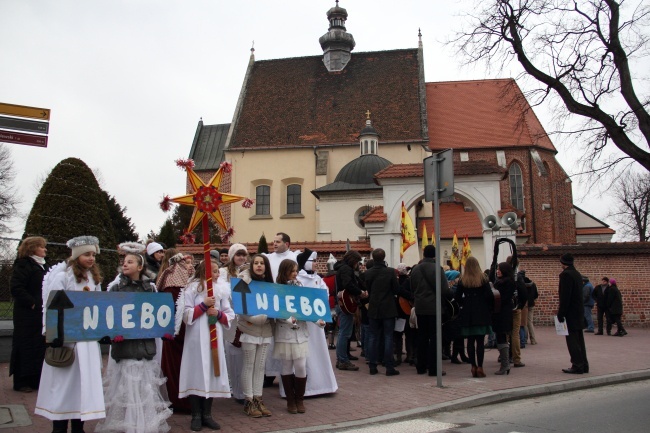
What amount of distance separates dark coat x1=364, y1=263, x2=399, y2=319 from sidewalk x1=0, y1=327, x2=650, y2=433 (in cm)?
99

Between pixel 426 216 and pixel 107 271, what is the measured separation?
24.3m

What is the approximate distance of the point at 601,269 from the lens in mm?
19453

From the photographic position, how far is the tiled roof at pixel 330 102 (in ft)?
133

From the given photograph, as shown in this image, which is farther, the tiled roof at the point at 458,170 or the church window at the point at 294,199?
the church window at the point at 294,199

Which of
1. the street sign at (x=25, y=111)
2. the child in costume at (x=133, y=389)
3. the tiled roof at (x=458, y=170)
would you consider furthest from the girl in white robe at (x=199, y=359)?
the tiled roof at (x=458, y=170)

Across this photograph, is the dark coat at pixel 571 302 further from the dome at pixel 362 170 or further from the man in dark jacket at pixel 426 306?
the dome at pixel 362 170

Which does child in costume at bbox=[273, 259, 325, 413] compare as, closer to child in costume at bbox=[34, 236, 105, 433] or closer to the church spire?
child in costume at bbox=[34, 236, 105, 433]

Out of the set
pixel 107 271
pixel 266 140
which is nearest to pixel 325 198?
pixel 266 140

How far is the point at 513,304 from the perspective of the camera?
32.3 feet

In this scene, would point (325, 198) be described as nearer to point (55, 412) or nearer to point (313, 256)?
point (313, 256)

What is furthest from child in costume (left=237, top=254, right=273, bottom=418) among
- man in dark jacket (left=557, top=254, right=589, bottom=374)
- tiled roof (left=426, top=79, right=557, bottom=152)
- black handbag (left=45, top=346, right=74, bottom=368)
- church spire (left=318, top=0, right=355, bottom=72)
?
church spire (left=318, top=0, right=355, bottom=72)

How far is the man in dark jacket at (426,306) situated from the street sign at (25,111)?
5760 millimetres

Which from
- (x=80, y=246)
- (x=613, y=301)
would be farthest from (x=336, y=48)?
(x=80, y=246)

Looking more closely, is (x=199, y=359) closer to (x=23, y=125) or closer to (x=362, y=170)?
(x=23, y=125)
